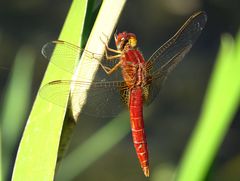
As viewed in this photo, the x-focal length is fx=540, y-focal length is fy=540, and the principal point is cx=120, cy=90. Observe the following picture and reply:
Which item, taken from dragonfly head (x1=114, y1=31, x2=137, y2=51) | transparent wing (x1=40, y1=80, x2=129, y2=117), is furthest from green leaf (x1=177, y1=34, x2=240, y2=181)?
dragonfly head (x1=114, y1=31, x2=137, y2=51)

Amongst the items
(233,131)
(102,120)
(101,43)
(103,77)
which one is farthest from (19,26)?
(101,43)

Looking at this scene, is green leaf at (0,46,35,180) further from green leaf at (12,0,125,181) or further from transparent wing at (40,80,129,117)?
green leaf at (12,0,125,181)

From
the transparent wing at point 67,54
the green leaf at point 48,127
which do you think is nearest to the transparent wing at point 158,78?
the transparent wing at point 67,54

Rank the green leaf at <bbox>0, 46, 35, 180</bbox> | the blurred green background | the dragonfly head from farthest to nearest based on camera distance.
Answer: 1. the blurred green background
2. the dragonfly head
3. the green leaf at <bbox>0, 46, 35, 180</bbox>

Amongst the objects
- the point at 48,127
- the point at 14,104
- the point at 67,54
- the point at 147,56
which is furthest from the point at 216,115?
the point at 147,56

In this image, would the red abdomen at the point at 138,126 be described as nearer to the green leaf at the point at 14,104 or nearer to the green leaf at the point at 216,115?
the green leaf at the point at 14,104

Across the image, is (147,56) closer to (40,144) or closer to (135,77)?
(135,77)
